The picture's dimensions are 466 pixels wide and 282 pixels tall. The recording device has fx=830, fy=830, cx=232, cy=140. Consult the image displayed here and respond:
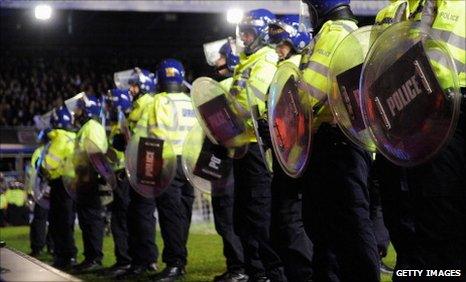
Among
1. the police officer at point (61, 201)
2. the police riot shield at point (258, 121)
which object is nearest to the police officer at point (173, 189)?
the police officer at point (61, 201)

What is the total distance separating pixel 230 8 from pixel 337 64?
37.8 ft

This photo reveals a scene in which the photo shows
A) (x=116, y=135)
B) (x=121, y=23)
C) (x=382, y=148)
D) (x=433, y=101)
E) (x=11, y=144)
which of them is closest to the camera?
(x=433, y=101)

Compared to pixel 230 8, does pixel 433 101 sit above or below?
below

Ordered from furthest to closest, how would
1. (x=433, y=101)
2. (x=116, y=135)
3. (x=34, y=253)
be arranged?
1. (x=34, y=253)
2. (x=116, y=135)
3. (x=433, y=101)

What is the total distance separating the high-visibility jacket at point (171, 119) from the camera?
838 centimetres

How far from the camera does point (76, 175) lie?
9.92 meters

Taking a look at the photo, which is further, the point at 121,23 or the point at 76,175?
the point at 121,23

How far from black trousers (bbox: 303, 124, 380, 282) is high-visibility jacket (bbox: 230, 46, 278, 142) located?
1491 millimetres

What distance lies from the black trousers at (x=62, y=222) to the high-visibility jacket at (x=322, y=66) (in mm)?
6195

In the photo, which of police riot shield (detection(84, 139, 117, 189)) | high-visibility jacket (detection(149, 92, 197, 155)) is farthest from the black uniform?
high-visibility jacket (detection(149, 92, 197, 155))

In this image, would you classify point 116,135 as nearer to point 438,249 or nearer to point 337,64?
point 337,64

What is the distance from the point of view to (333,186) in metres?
4.56

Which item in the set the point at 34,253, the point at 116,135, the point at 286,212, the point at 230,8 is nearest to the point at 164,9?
the point at 230,8

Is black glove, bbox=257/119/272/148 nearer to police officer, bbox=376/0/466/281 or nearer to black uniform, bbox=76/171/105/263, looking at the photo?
police officer, bbox=376/0/466/281
